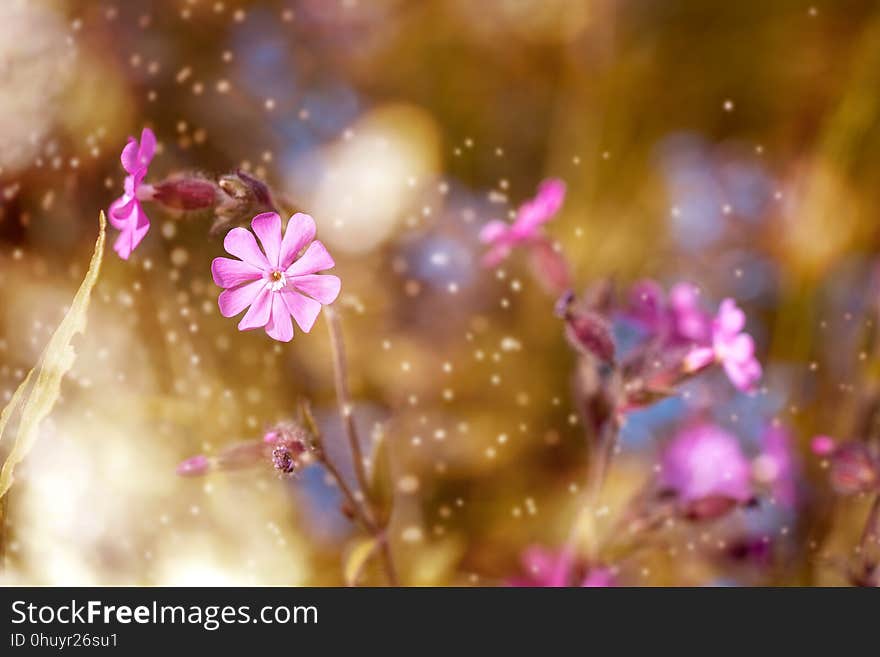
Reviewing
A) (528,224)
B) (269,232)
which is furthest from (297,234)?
(528,224)

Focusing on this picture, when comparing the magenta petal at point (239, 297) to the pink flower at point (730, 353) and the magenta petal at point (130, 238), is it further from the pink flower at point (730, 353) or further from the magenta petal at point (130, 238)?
the pink flower at point (730, 353)

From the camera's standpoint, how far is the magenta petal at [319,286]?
216 mm

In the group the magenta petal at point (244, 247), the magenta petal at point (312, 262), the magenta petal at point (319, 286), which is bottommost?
the magenta petal at point (319, 286)

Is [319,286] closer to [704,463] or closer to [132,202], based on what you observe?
[132,202]

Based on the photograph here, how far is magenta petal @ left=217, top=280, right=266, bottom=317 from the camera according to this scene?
0.22m

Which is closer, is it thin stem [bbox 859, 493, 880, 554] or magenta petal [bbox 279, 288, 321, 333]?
magenta petal [bbox 279, 288, 321, 333]

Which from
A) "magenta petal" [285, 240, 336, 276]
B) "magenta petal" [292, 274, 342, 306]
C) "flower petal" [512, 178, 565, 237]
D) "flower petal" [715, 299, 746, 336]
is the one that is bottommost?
"magenta petal" [292, 274, 342, 306]

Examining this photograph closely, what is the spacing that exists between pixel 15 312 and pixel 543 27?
12.1 inches

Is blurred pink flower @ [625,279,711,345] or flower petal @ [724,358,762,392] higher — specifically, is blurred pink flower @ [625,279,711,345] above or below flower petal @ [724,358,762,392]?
above

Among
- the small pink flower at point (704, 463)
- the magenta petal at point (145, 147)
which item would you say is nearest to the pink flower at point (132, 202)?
the magenta petal at point (145, 147)

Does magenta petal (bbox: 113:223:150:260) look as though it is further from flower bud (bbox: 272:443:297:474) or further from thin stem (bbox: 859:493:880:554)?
thin stem (bbox: 859:493:880:554)

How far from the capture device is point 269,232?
22 centimetres

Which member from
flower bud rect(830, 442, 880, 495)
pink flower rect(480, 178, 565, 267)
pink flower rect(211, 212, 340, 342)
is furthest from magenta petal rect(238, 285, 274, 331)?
flower bud rect(830, 442, 880, 495)
